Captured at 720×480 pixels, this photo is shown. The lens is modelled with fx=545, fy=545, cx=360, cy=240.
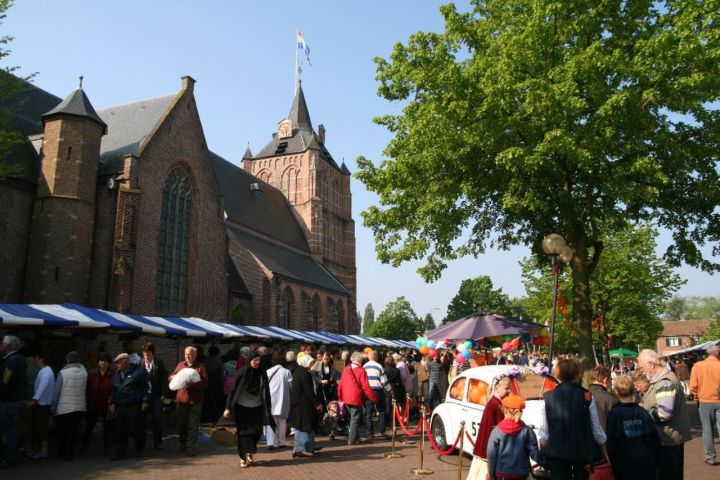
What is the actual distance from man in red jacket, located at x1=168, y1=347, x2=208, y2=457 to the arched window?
53.5 feet

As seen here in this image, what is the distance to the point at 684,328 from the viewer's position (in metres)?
Answer: 83.6

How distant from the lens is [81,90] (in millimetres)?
22766

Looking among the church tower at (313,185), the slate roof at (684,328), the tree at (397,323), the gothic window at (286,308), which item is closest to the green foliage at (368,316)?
the tree at (397,323)

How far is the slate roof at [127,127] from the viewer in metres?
24.4

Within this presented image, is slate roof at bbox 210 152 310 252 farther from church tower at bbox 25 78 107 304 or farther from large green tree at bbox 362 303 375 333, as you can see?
large green tree at bbox 362 303 375 333

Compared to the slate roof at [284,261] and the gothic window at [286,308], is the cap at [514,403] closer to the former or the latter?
the slate roof at [284,261]

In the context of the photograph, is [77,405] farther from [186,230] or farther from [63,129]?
[186,230]

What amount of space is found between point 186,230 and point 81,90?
7775mm

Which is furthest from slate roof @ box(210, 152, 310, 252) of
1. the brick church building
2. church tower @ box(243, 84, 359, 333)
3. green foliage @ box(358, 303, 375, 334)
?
green foliage @ box(358, 303, 375, 334)

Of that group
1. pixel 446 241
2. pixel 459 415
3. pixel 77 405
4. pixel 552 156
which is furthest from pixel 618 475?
pixel 446 241

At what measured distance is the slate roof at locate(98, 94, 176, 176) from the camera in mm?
24352

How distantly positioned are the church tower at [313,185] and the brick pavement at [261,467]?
37.2 meters

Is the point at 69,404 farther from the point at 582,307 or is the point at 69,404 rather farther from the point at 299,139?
the point at 299,139

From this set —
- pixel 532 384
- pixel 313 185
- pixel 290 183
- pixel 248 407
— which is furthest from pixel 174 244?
pixel 290 183
